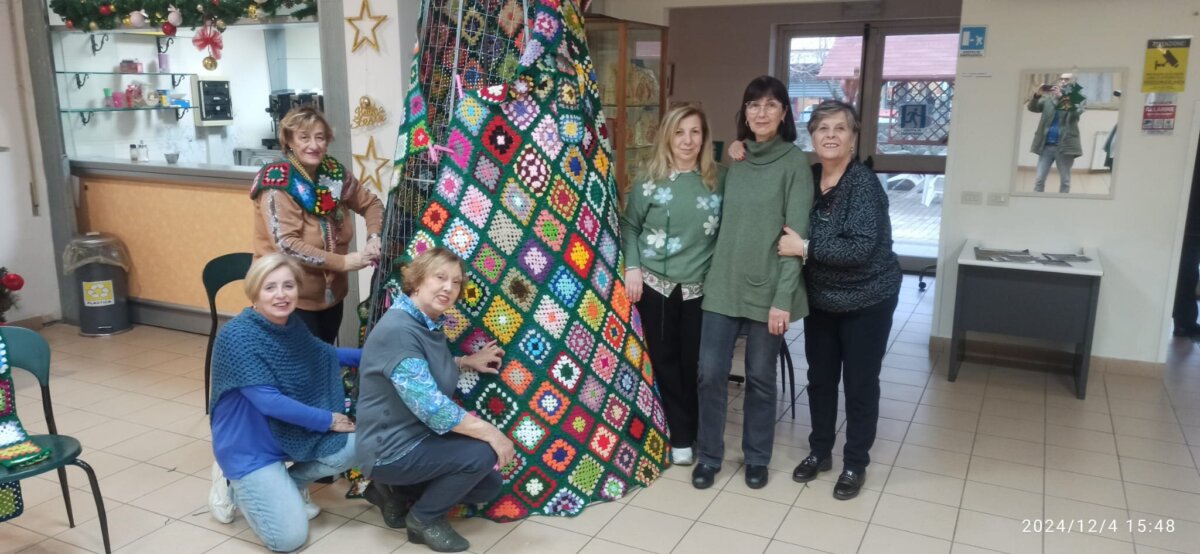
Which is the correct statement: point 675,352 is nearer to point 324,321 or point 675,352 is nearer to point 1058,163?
point 324,321

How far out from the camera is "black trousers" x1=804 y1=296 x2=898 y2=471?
9.43 ft

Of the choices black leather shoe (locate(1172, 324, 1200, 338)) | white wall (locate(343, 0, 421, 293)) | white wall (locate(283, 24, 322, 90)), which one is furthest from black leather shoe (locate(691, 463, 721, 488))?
black leather shoe (locate(1172, 324, 1200, 338))

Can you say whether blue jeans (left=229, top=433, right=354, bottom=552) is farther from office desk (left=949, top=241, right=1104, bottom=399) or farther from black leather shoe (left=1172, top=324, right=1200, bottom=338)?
black leather shoe (left=1172, top=324, right=1200, bottom=338)

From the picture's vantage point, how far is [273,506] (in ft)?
8.58

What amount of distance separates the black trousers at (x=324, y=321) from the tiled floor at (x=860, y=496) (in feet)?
1.76

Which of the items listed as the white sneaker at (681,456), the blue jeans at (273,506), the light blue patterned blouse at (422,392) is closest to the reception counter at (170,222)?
the blue jeans at (273,506)

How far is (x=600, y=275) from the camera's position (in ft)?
9.84

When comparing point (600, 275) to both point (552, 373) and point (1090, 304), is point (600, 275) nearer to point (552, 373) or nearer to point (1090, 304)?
point (552, 373)

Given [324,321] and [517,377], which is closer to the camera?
[517,377]

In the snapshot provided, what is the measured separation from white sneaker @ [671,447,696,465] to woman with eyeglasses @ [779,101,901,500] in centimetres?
53

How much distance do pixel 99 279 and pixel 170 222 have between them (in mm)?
502

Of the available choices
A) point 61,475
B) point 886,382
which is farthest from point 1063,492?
point 61,475

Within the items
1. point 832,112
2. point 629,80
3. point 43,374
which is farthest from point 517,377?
point 629,80

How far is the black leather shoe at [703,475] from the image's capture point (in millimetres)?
3068
